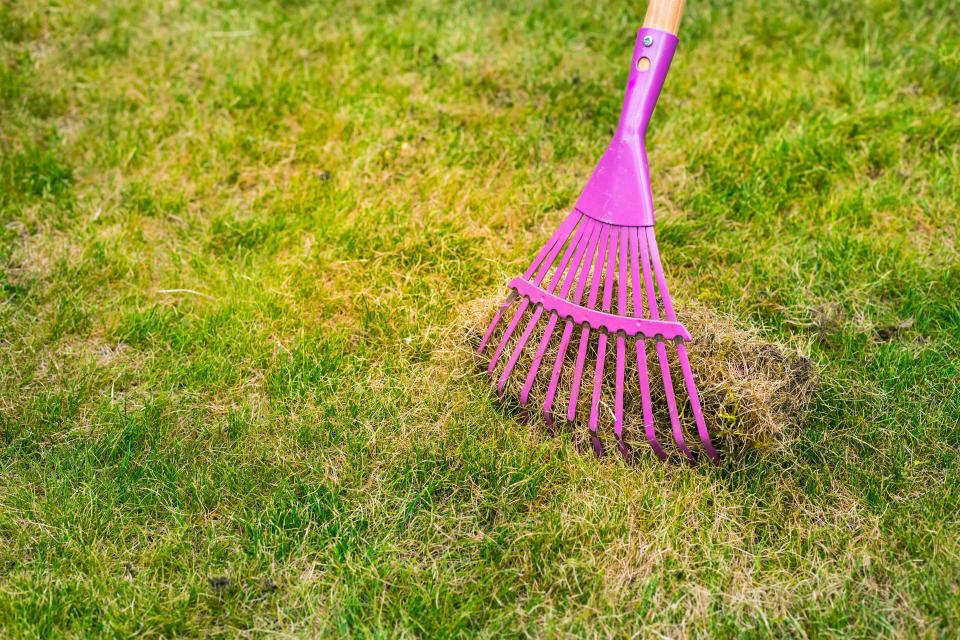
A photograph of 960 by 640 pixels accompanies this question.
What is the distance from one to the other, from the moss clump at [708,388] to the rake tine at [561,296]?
0.05 metres

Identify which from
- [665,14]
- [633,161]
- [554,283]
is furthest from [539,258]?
[665,14]

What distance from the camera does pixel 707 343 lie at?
2441 millimetres

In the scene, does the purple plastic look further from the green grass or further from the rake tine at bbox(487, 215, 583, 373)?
the green grass

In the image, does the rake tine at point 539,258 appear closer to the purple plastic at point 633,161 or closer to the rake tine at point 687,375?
the purple plastic at point 633,161

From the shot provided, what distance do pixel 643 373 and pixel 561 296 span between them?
1.10ft

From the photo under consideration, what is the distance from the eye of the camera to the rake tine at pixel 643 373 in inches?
88.3

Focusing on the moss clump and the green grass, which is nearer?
the green grass

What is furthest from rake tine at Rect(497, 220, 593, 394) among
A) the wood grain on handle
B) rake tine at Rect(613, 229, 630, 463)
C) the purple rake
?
the wood grain on handle

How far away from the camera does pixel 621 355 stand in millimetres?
2289

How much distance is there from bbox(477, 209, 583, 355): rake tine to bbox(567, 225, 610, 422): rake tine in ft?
0.33

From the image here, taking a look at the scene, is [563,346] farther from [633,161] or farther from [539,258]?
[633,161]

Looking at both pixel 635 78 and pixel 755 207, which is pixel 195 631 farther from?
pixel 755 207

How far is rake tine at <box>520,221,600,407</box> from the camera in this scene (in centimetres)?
238

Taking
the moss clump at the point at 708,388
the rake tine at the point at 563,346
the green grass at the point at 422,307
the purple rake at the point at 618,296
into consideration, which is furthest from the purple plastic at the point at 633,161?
the green grass at the point at 422,307
